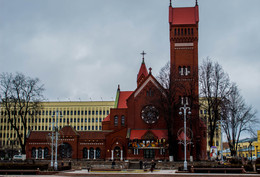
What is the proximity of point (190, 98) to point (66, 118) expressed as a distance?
7762 centimetres

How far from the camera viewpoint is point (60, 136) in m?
68.4

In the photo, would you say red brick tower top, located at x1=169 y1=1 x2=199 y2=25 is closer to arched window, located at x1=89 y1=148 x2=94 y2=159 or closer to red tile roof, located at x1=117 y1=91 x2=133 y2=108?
red tile roof, located at x1=117 y1=91 x2=133 y2=108

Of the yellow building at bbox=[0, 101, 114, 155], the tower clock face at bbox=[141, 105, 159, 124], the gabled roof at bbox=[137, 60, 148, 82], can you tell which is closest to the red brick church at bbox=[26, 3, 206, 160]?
the tower clock face at bbox=[141, 105, 159, 124]

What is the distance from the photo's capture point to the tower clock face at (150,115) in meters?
65.6

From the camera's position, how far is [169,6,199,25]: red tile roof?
67.0 m

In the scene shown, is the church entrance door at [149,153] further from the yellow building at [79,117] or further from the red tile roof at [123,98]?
the yellow building at [79,117]

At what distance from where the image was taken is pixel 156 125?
65.9m

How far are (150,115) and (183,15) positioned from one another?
20581 millimetres

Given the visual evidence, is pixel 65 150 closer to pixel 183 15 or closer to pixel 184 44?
pixel 184 44

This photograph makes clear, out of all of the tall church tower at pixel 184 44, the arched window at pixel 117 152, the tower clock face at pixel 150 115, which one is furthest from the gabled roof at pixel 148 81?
the arched window at pixel 117 152

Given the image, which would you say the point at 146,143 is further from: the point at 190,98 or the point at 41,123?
the point at 41,123

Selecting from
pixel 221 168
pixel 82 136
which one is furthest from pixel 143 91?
pixel 221 168

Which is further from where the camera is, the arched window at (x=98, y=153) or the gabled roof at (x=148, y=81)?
the arched window at (x=98, y=153)

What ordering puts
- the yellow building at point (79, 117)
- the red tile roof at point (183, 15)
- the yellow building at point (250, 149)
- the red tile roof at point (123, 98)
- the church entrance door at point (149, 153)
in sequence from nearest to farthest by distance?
the church entrance door at point (149, 153) < the red tile roof at point (183, 15) < the red tile roof at point (123, 98) < the yellow building at point (250, 149) < the yellow building at point (79, 117)
